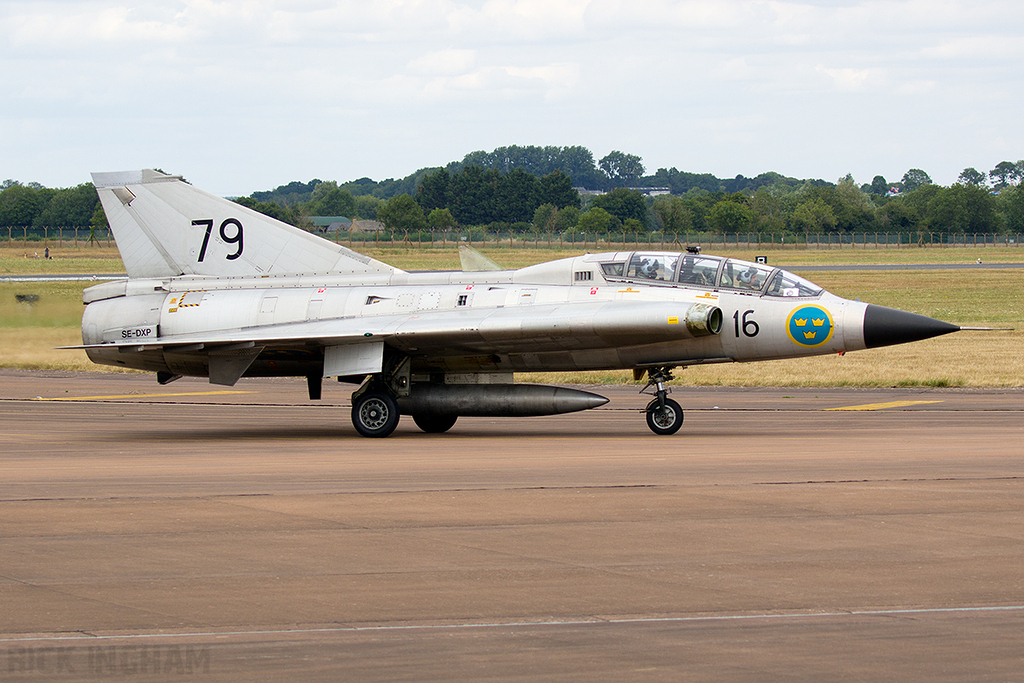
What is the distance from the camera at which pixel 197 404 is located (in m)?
24.8

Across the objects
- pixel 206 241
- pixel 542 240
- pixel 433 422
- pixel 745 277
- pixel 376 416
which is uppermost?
pixel 542 240

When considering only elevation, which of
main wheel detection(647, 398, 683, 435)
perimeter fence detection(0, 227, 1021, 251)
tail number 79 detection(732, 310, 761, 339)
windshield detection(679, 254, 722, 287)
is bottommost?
main wheel detection(647, 398, 683, 435)

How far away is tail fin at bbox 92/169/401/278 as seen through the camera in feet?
65.9

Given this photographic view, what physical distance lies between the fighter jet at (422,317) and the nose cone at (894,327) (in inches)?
0.9

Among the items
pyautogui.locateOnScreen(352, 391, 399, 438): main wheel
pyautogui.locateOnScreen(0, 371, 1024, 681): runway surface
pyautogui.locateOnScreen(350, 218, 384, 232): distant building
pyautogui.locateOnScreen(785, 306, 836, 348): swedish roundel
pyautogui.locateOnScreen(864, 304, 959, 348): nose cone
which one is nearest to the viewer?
pyautogui.locateOnScreen(0, 371, 1024, 681): runway surface

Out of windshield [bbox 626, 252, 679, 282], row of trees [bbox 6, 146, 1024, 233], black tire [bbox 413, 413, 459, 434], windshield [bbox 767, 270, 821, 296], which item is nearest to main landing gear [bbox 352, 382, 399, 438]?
black tire [bbox 413, 413, 459, 434]

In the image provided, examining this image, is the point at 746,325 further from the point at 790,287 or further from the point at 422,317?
the point at 422,317

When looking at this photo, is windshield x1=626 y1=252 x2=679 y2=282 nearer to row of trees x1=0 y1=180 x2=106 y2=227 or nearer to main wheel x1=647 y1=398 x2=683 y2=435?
main wheel x1=647 y1=398 x2=683 y2=435

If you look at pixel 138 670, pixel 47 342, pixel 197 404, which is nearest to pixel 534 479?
pixel 138 670

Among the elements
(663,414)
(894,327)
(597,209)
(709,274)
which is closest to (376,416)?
(663,414)

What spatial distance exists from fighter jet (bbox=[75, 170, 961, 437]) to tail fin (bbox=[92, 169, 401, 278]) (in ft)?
0.08

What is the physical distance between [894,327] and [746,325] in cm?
206

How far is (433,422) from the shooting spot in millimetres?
19344

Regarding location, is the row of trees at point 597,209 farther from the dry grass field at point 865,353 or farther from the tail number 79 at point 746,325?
the tail number 79 at point 746,325
